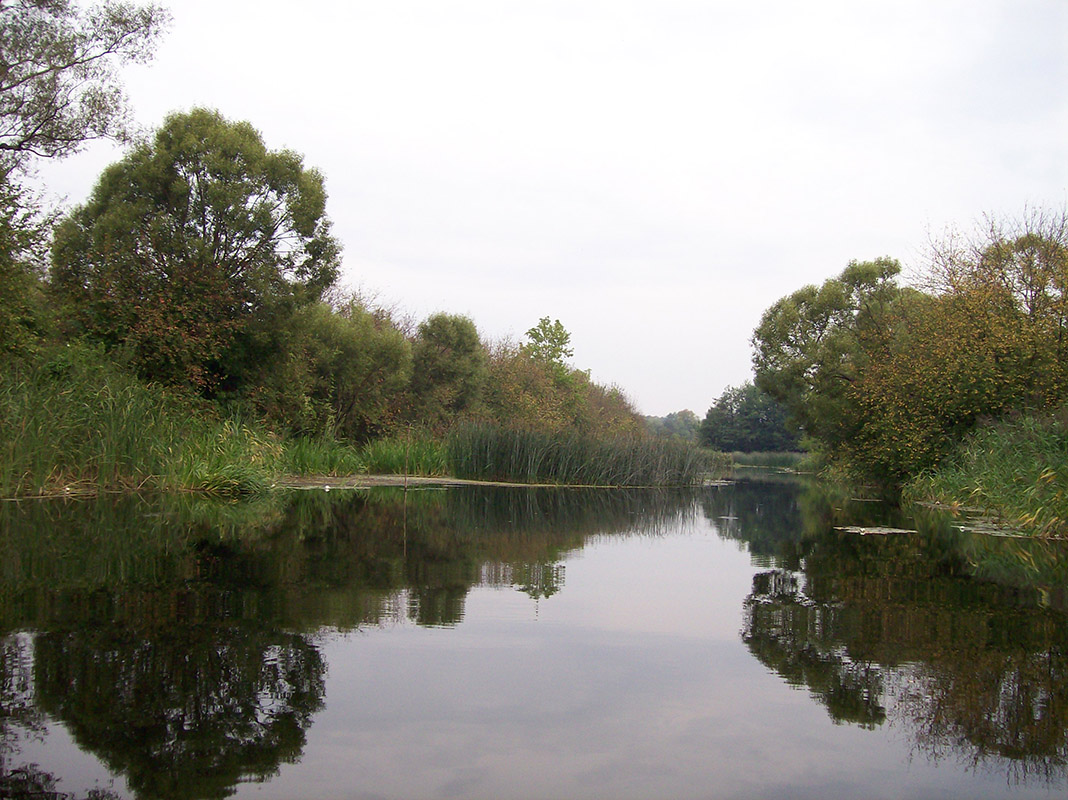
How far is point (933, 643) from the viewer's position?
457 centimetres

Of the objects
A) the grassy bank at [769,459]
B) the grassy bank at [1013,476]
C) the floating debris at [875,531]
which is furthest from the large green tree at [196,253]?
the grassy bank at [769,459]

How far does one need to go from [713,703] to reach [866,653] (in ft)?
4.06

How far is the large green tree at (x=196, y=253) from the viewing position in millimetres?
15984

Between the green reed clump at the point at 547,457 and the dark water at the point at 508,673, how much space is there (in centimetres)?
1290

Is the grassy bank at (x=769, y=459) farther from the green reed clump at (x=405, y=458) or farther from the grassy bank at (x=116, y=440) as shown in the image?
the grassy bank at (x=116, y=440)

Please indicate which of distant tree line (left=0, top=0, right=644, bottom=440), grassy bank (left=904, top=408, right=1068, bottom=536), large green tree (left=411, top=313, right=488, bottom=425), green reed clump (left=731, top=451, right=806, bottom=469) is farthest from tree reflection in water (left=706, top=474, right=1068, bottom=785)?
green reed clump (left=731, top=451, right=806, bottom=469)

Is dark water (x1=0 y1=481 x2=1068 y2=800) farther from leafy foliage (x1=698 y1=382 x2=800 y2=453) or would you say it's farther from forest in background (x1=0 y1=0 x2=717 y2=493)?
leafy foliage (x1=698 y1=382 x2=800 y2=453)

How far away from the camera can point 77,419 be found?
1167 centimetres

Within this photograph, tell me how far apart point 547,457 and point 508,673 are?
1726 cm

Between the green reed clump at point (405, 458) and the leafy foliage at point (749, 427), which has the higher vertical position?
the leafy foliage at point (749, 427)

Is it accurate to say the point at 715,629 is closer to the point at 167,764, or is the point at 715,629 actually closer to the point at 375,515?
the point at 167,764

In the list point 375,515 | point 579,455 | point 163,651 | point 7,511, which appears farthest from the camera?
point 579,455

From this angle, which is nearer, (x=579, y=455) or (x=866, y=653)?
(x=866, y=653)

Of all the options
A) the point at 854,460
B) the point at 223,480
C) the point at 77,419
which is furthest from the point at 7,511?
the point at 854,460
